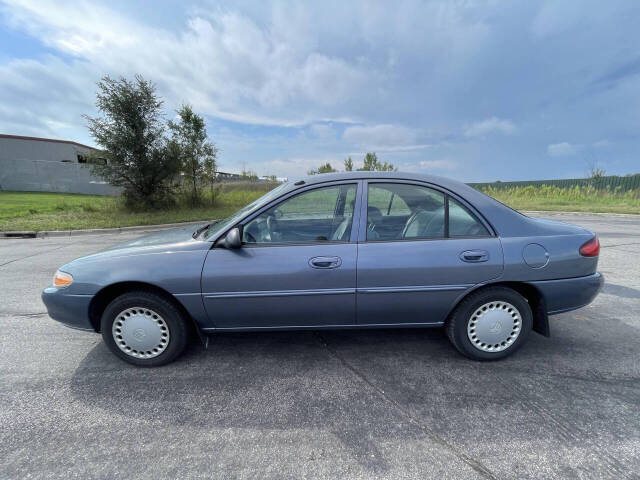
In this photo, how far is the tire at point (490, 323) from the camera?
238 centimetres

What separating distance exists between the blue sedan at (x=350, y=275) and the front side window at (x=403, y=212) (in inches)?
0.4

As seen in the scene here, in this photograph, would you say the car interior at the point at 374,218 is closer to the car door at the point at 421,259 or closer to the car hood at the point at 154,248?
the car door at the point at 421,259

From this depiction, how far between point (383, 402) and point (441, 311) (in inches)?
34.0

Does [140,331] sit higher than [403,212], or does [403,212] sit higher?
[403,212]

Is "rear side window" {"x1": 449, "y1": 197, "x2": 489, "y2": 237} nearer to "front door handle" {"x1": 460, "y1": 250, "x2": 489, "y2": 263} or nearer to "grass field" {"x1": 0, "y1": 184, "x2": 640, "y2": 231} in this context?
"front door handle" {"x1": 460, "y1": 250, "x2": 489, "y2": 263}

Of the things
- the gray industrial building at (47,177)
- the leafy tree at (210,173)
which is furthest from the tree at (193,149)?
the gray industrial building at (47,177)

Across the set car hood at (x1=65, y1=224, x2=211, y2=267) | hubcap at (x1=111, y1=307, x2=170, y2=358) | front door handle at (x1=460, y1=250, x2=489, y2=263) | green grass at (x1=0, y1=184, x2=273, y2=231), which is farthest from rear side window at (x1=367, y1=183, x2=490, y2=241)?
green grass at (x1=0, y1=184, x2=273, y2=231)

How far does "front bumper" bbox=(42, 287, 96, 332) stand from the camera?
7.70 feet

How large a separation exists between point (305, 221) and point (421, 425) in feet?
5.72

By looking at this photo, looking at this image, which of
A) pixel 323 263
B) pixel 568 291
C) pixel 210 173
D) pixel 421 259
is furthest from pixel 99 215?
pixel 568 291

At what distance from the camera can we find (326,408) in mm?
1983

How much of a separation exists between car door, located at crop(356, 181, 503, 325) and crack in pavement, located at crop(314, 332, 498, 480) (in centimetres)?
41

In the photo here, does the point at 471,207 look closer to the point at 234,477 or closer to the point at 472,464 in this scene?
the point at 472,464

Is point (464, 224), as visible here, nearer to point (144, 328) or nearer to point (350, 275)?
point (350, 275)
